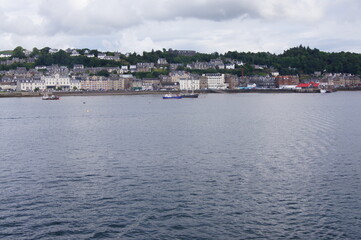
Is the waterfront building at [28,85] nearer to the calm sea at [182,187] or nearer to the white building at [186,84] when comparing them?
the white building at [186,84]

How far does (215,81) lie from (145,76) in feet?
83.8

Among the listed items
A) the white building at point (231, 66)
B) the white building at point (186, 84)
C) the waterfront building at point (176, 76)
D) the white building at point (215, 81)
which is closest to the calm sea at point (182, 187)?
the white building at point (186, 84)

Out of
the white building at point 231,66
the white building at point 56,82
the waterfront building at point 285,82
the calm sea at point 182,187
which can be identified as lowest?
the calm sea at point 182,187

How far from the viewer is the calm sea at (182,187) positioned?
1535cm

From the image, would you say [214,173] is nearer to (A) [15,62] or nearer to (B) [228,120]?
(B) [228,120]

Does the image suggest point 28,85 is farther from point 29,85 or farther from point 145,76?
point 145,76

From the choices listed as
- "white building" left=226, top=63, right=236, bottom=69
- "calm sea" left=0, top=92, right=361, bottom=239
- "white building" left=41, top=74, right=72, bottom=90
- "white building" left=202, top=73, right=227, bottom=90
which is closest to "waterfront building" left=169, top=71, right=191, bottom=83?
"white building" left=202, top=73, right=227, bottom=90

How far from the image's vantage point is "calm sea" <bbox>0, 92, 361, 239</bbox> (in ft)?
50.4

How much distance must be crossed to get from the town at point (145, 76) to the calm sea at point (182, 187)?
11789 cm

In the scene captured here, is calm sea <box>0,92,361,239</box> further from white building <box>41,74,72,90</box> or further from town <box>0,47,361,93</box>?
town <box>0,47,361,93</box>

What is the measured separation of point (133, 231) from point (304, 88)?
146 metres

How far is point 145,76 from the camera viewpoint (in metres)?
166

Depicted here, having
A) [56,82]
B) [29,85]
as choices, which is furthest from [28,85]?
[56,82]

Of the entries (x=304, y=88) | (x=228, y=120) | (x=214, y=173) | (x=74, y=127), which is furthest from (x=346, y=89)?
(x=214, y=173)
